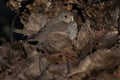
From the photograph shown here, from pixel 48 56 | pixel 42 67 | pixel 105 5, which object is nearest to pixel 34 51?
pixel 48 56

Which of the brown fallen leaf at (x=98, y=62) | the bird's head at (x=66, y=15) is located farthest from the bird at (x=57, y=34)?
the brown fallen leaf at (x=98, y=62)

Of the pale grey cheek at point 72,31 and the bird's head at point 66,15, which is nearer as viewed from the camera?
the pale grey cheek at point 72,31

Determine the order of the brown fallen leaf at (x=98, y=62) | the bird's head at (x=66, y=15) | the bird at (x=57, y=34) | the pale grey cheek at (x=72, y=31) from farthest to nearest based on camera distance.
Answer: the bird's head at (x=66, y=15) → the pale grey cheek at (x=72, y=31) → the bird at (x=57, y=34) → the brown fallen leaf at (x=98, y=62)

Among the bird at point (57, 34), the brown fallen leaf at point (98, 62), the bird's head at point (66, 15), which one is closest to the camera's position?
the brown fallen leaf at point (98, 62)

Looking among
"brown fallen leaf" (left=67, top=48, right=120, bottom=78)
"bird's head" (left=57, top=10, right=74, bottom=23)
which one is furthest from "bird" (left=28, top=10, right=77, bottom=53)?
"brown fallen leaf" (left=67, top=48, right=120, bottom=78)

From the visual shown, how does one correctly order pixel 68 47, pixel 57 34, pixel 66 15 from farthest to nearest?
pixel 66 15, pixel 57 34, pixel 68 47

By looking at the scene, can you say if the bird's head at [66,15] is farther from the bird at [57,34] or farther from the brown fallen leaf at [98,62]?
Result: the brown fallen leaf at [98,62]

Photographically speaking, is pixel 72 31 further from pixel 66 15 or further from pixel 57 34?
pixel 66 15

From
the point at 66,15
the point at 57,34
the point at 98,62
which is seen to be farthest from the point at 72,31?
the point at 98,62

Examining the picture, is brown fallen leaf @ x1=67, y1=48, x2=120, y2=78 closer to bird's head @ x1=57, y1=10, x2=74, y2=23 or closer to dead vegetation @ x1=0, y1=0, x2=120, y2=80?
dead vegetation @ x1=0, y1=0, x2=120, y2=80
